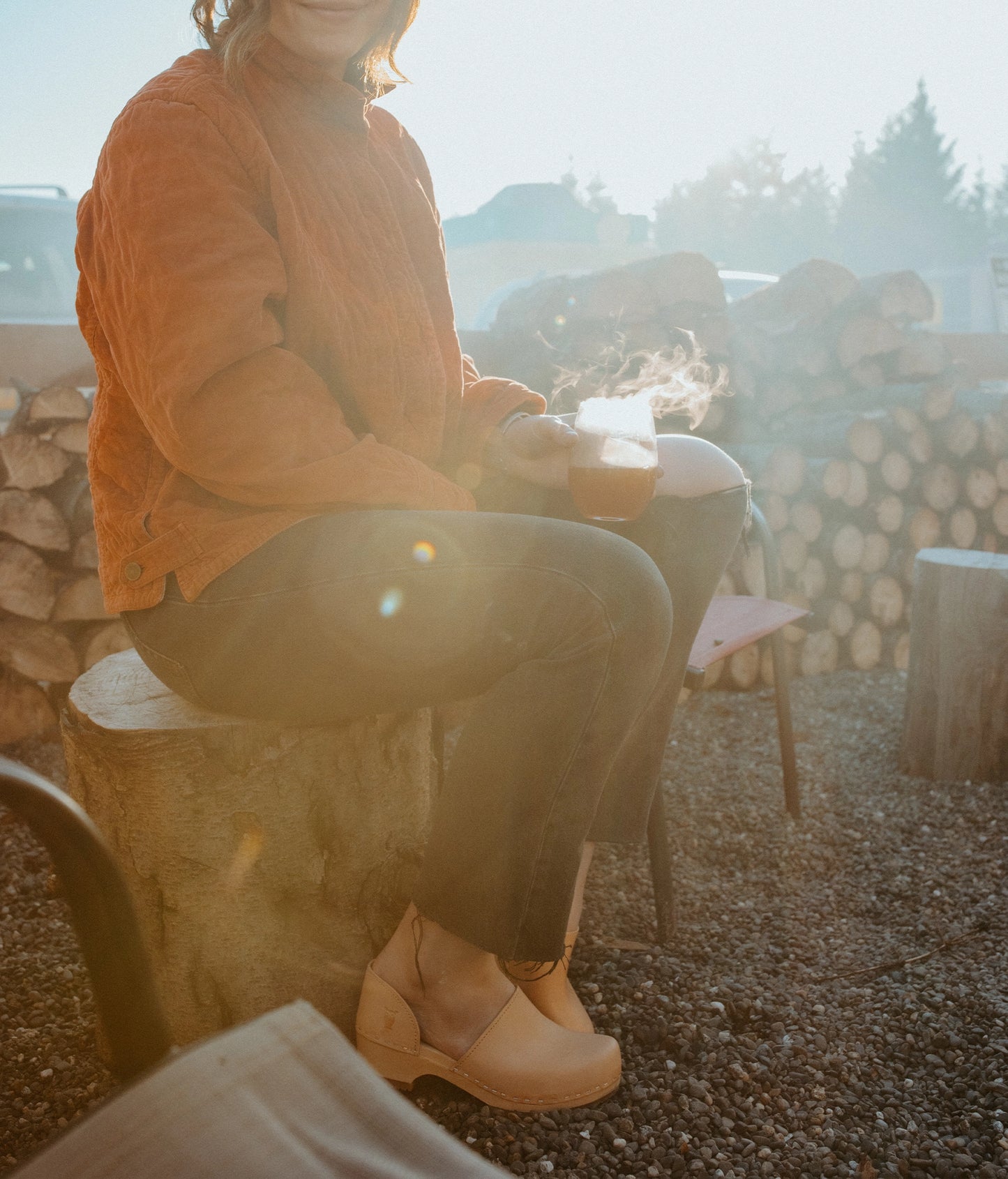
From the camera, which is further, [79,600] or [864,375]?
[864,375]

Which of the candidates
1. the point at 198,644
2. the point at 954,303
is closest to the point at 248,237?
the point at 198,644

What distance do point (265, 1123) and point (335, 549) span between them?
0.77 metres

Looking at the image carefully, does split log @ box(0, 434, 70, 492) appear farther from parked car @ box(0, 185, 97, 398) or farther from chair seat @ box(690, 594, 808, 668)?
chair seat @ box(690, 594, 808, 668)

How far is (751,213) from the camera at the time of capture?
126ft

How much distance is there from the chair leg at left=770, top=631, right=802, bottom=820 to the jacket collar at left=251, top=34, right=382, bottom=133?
165 centimetres

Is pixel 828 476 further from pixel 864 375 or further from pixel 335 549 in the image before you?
pixel 335 549

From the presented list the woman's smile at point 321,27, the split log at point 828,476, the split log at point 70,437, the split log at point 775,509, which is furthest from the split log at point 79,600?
the split log at point 828,476

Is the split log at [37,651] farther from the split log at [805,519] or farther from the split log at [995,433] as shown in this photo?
the split log at [995,433]

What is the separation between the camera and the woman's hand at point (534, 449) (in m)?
1.55

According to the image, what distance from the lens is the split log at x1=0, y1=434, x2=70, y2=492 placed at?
289 centimetres

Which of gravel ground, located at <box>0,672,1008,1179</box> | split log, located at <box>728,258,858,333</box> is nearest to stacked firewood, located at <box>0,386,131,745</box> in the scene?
gravel ground, located at <box>0,672,1008,1179</box>

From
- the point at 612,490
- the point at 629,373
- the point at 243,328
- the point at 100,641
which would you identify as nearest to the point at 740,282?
the point at 629,373

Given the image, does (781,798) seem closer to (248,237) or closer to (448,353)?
(448,353)

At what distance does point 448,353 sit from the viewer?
66.2 inches
